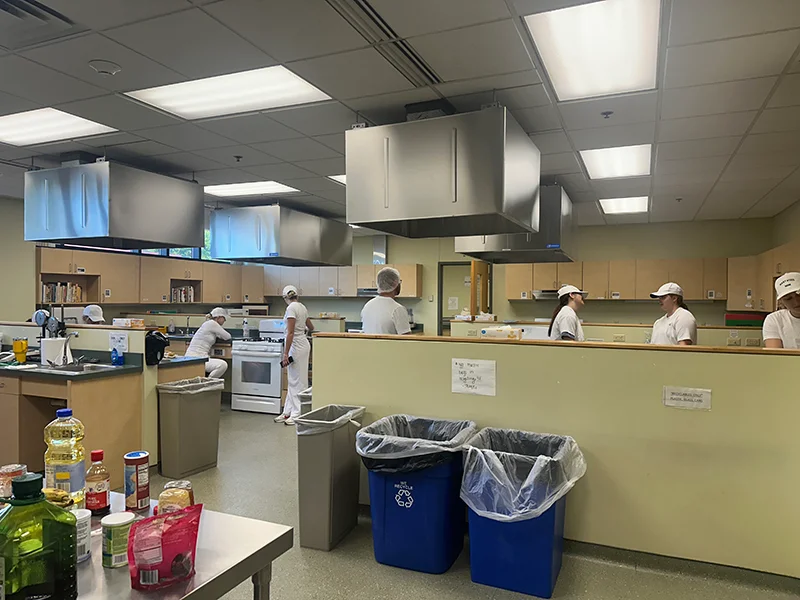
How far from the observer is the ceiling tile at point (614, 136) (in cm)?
374

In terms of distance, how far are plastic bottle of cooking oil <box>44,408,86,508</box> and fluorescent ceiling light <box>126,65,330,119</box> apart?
2.13m

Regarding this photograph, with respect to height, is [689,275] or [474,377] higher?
[689,275]

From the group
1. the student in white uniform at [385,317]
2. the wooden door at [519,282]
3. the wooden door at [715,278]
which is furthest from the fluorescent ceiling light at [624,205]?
the student in white uniform at [385,317]

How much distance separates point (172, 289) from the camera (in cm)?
847

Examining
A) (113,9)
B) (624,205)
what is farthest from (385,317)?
(624,205)

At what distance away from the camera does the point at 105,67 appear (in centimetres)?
281

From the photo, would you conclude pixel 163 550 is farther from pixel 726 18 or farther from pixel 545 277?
pixel 545 277

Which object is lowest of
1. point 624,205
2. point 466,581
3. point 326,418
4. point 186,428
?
point 466,581

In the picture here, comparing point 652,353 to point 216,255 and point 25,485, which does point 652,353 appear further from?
point 216,255

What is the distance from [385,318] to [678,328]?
92.0 inches

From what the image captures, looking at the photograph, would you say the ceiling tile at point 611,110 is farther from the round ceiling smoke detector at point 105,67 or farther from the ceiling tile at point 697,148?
the round ceiling smoke detector at point 105,67

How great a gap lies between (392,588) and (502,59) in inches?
107

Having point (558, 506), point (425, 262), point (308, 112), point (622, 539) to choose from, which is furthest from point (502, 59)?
point (425, 262)

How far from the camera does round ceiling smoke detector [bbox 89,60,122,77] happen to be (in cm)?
276
